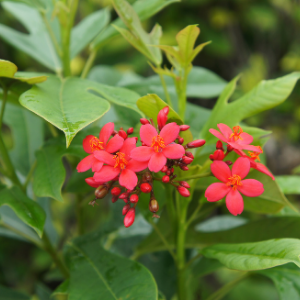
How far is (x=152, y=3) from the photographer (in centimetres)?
83

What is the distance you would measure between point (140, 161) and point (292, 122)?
2.97 meters

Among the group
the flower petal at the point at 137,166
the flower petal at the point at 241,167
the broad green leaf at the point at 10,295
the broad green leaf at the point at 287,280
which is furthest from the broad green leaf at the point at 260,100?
the broad green leaf at the point at 10,295

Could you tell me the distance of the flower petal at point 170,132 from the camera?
1.81 ft

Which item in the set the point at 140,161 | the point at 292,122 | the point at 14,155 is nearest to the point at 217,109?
the point at 140,161

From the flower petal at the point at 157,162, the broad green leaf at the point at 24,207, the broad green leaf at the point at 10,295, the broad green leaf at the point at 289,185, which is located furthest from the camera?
the broad green leaf at the point at 10,295

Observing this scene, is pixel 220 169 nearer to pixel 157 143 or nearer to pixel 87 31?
pixel 157 143

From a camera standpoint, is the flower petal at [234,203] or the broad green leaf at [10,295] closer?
the flower petal at [234,203]

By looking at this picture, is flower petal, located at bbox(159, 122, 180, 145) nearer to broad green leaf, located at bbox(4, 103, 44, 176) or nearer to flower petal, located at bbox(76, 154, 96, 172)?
flower petal, located at bbox(76, 154, 96, 172)

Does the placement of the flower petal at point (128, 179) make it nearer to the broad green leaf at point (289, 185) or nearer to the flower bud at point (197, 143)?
the flower bud at point (197, 143)

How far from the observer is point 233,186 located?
0.58 meters

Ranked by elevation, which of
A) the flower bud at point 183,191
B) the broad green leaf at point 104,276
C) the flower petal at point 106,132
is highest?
the flower petal at point 106,132

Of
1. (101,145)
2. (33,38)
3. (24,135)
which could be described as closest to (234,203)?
(101,145)

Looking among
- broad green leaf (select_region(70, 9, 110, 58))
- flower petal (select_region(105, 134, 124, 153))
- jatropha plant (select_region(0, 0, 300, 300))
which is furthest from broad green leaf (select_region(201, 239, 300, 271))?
broad green leaf (select_region(70, 9, 110, 58))

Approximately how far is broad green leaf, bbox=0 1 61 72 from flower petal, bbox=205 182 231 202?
2.37 feet
